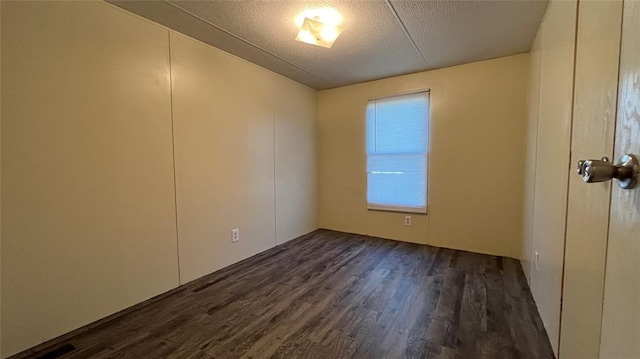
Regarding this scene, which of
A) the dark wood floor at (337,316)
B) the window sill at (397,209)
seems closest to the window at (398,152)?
the window sill at (397,209)

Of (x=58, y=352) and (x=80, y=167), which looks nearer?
(x=58, y=352)

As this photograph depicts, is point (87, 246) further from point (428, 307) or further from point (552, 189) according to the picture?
point (552, 189)

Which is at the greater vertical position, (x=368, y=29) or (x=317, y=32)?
(x=368, y=29)

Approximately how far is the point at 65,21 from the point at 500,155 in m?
3.86

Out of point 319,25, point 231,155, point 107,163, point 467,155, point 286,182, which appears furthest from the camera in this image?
point 286,182

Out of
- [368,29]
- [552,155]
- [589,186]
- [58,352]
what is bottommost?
[58,352]

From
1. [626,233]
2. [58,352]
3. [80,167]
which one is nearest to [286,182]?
[80,167]

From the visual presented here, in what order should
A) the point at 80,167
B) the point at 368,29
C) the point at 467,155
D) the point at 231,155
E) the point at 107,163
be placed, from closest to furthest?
the point at 80,167, the point at 107,163, the point at 368,29, the point at 231,155, the point at 467,155

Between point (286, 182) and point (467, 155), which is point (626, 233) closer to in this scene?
point (467, 155)

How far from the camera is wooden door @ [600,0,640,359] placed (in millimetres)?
528

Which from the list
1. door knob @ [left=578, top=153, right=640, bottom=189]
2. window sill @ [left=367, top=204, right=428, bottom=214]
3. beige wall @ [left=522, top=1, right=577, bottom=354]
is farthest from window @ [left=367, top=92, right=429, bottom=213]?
door knob @ [left=578, top=153, right=640, bottom=189]

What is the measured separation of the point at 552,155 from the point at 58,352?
312 centimetres

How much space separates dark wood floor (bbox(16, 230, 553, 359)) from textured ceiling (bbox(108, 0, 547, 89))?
2.18 metres

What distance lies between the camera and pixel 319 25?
2.04m
